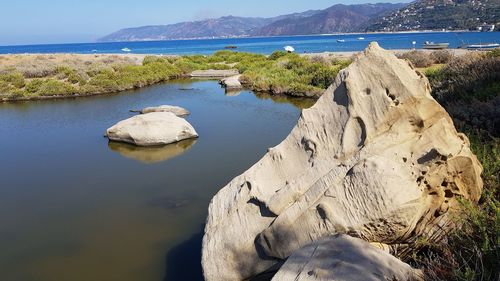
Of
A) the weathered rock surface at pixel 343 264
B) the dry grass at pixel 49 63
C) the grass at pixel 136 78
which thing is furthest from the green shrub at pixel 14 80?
the weathered rock surface at pixel 343 264

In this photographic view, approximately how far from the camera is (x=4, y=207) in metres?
10.8

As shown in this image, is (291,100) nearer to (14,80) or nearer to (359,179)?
(359,179)

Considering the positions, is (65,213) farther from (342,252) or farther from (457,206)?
(457,206)

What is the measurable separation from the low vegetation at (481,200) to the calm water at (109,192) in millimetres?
4519

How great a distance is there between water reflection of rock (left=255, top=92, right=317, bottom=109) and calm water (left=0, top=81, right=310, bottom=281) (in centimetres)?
196

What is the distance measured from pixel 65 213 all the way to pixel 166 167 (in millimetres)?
3918

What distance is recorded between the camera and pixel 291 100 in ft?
84.7

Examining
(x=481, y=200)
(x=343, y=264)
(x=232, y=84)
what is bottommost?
(x=232, y=84)

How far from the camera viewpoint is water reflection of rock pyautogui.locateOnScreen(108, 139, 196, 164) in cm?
1466

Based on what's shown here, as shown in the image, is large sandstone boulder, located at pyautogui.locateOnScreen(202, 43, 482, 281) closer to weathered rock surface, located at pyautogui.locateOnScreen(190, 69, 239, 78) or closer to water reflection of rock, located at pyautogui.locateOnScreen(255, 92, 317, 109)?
water reflection of rock, located at pyautogui.locateOnScreen(255, 92, 317, 109)

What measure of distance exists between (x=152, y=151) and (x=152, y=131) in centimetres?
97

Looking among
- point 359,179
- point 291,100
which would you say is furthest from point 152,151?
point 291,100

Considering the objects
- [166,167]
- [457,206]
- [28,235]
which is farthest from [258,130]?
[457,206]

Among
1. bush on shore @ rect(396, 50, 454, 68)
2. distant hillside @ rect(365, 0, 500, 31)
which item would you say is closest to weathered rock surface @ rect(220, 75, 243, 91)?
bush on shore @ rect(396, 50, 454, 68)
